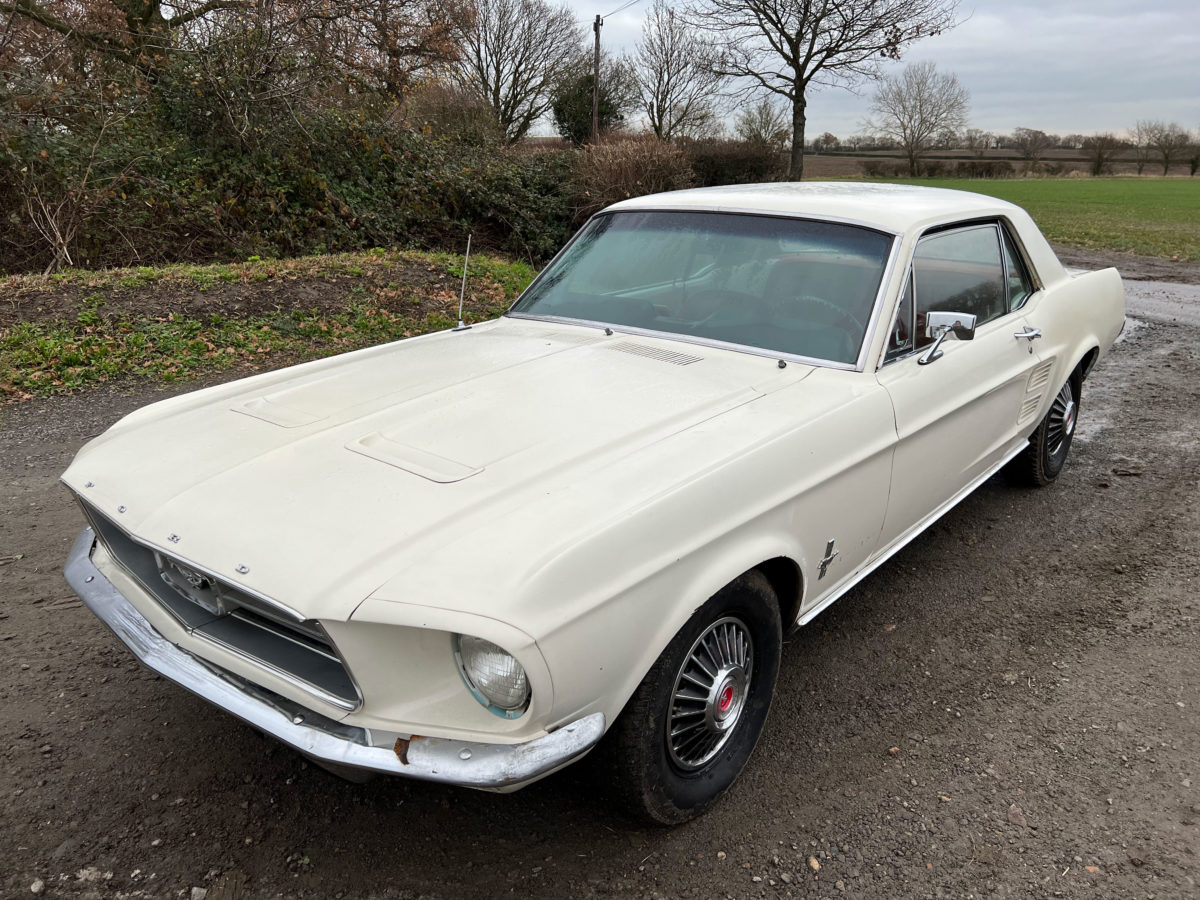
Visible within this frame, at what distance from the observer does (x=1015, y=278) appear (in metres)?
4.03

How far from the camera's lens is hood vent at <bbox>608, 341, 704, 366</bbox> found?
9.87ft

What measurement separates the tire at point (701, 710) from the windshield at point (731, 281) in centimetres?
104

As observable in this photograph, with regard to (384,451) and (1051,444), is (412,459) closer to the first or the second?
(384,451)

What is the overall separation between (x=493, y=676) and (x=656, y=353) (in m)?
1.60

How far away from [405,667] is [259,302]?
6.52 metres

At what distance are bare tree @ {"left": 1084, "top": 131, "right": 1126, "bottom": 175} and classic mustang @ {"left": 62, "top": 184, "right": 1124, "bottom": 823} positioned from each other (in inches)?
2293

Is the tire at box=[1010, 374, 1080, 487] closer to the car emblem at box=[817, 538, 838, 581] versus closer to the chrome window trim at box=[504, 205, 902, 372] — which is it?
the chrome window trim at box=[504, 205, 902, 372]

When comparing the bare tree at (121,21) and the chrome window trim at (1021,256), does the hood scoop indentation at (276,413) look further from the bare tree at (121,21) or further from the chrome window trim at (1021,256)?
the bare tree at (121,21)

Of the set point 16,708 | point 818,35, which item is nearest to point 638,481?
point 16,708

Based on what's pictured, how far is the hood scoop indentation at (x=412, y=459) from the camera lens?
7.06 ft

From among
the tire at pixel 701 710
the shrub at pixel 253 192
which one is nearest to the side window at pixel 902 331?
the tire at pixel 701 710

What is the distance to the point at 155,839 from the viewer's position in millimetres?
2268

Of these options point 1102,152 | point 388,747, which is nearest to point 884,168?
point 1102,152

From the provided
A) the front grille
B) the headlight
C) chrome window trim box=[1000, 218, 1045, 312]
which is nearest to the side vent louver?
chrome window trim box=[1000, 218, 1045, 312]
